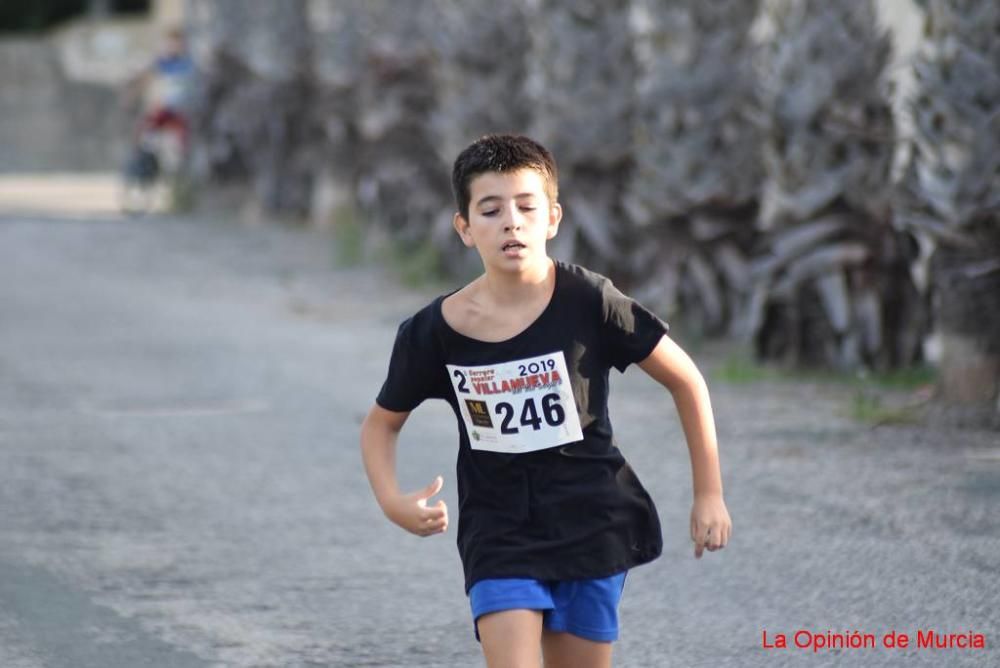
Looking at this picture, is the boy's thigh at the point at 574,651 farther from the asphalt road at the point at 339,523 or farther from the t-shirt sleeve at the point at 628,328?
the asphalt road at the point at 339,523

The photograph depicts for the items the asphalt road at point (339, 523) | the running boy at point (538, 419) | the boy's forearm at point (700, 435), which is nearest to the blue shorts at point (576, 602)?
the running boy at point (538, 419)

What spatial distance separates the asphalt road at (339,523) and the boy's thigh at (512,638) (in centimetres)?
122

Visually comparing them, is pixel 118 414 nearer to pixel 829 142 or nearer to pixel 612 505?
pixel 829 142

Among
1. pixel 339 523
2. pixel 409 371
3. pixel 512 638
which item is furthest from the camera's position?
pixel 339 523

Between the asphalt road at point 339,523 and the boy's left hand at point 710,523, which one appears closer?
the boy's left hand at point 710,523

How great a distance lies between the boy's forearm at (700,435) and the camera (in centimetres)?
384

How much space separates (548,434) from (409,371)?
333mm

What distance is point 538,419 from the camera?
3812mm

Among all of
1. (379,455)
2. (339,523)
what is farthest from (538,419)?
(339,523)

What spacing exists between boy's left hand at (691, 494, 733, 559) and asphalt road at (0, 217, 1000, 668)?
1.14m

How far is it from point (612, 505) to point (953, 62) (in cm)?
489

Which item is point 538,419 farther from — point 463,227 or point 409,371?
point 463,227

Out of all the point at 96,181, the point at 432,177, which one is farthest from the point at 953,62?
Answer: the point at 96,181

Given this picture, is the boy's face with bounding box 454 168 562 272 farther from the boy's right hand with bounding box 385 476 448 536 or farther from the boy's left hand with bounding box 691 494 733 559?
the boy's left hand with bounding box 691 494 733 559
